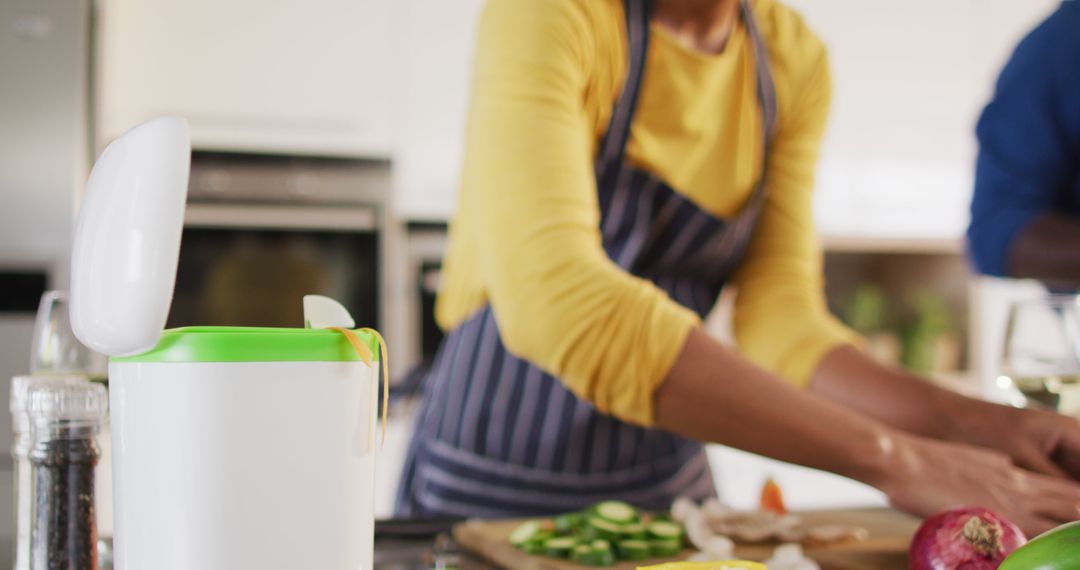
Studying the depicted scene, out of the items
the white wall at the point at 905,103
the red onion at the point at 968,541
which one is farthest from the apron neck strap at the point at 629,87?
the white wall at the point at 905,103

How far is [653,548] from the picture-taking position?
2.49 feet

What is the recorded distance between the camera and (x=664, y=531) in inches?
30.5

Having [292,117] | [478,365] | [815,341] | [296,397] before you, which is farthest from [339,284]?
[296,397]

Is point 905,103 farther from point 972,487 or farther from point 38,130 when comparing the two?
point 972,487

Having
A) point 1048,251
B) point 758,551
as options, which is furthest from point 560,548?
point 1048,251

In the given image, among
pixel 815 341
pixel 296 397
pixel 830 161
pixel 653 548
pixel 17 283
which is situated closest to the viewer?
pixel 296 397

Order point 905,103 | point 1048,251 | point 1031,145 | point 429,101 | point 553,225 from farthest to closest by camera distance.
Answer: point 905,103
point 429,101
point 1031,145
point 1048,251
point 553,225

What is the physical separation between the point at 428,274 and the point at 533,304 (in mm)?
1782

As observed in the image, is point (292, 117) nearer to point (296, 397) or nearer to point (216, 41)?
point (216, 41)

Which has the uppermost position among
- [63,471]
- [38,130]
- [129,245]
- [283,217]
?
[38,130]

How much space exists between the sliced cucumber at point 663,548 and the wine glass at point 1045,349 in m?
0.36

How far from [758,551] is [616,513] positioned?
113mm

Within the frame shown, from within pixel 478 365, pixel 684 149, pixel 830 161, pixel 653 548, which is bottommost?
pixel 653 548

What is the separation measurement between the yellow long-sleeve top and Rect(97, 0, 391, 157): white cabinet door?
1.45 m
